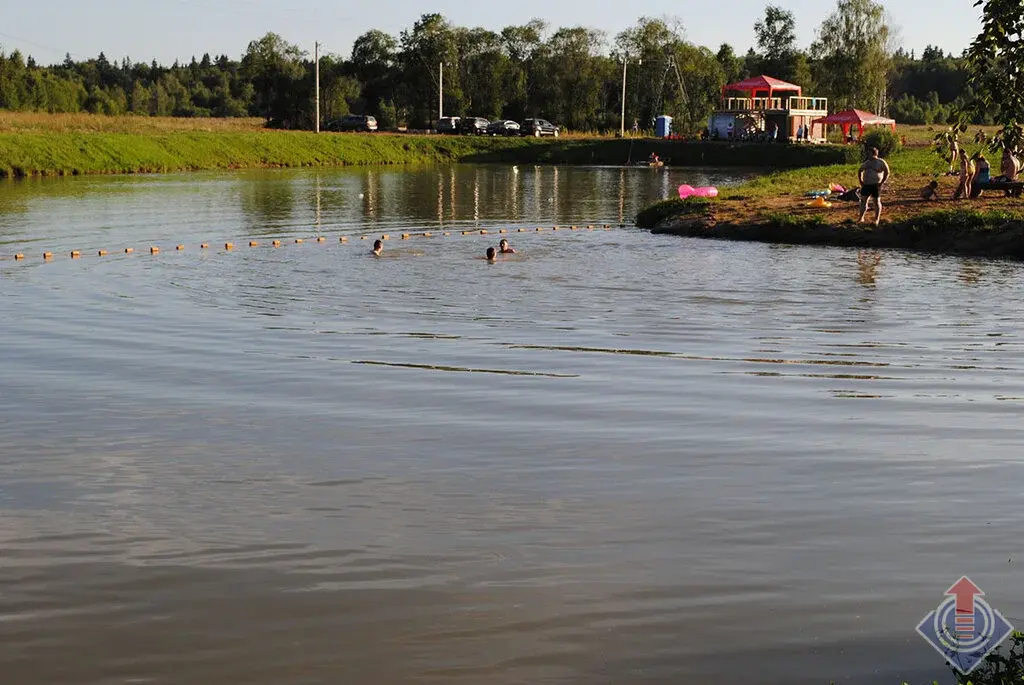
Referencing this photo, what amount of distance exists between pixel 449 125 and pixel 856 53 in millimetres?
37970

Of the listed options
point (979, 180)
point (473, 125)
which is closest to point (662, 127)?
point (473, 125)

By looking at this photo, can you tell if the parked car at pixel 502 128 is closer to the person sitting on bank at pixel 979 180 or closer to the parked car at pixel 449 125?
the parked car at pixel 449 125

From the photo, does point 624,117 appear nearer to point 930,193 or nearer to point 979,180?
point 930,193

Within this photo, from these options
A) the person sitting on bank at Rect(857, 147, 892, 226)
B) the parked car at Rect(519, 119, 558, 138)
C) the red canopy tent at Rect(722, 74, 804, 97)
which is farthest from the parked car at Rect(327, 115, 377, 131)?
the person sitting on bank at Rect(857, 147, 892, 226)

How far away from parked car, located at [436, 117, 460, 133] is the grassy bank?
8.18 meters

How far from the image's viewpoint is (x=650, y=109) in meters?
130

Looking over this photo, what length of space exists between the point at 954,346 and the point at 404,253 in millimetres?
17291

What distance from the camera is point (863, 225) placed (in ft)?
111

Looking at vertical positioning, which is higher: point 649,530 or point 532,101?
point 532,101

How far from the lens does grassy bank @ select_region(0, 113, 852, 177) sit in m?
71.8

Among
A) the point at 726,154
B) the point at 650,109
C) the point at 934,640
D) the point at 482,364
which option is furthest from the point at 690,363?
the point at 650,109

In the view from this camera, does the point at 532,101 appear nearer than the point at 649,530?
No

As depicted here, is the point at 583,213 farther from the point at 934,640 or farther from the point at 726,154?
the point at 726,154

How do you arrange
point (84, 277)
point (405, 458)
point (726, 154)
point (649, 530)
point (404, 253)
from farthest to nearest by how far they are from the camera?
point (726, 154)
point (404, 253)
point (84, 277)
point (405, 458)
point (649, 530)
